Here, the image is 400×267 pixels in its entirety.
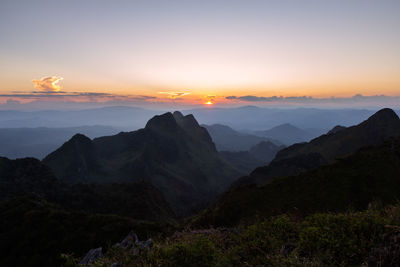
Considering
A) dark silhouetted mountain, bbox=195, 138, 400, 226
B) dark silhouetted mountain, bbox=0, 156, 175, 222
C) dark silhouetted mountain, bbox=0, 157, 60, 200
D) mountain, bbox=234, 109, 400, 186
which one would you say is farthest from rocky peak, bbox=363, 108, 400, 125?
dark silhouetted mountain, bbox=0, 157, 60, 200

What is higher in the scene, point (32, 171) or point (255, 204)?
point (255, 204)

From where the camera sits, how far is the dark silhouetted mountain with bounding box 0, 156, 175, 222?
7656cm

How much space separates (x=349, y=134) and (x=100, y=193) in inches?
5880

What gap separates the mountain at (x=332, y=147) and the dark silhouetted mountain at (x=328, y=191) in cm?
5197

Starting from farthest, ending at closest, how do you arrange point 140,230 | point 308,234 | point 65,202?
point 65,202, point 140,230, point 308,234

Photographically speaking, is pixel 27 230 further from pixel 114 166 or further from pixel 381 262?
pixel 114 166

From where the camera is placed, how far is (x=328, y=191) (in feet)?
118

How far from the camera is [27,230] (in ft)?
110

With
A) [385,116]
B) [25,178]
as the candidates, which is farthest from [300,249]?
[385,116]

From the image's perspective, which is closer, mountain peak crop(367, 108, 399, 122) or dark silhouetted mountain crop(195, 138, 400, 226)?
dark silhouetted mountain crop(195, 138, 400, 226)

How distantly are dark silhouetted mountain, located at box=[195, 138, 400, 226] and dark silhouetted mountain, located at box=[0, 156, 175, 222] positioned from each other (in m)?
47.0

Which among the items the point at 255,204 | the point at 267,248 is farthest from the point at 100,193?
the point at 267,248

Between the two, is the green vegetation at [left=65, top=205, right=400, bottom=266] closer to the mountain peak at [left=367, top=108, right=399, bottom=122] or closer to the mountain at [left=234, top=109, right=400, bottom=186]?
the mountain at [left=234, top=109, right=400, bottom=186]

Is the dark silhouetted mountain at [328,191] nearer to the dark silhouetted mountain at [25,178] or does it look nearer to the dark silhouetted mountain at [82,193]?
the dark silhouetted mountain at [82,193]
